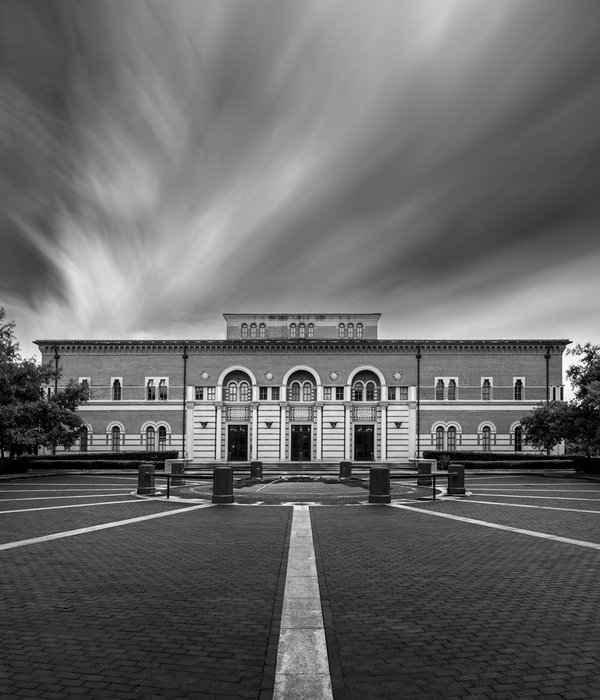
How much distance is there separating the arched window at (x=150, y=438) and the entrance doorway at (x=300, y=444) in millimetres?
10866

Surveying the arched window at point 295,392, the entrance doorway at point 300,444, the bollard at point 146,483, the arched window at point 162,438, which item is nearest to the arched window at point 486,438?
the entrance doorway at point 300,444

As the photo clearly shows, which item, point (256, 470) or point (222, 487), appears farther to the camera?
point (256, 470)

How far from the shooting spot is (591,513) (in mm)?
15594

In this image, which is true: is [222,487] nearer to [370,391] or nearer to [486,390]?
[370,391]

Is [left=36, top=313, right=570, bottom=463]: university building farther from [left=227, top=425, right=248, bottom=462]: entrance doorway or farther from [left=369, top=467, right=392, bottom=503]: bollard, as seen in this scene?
[left=369, top=467, right=392, bottom=503]: bollard

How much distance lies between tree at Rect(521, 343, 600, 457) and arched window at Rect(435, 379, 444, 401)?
9.40 m

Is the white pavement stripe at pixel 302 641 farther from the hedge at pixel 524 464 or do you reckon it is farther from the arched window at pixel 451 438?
the arched window at pixel 451 438

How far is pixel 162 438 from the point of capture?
42.9 meters

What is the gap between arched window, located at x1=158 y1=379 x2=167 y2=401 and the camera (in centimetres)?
4341

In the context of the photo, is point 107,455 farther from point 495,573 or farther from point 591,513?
point 495,573

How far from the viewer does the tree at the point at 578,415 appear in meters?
30.3

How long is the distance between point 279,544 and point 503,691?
682 cm

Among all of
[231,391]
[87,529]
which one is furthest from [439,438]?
[87,529]

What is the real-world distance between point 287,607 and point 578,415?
94.4 ft
